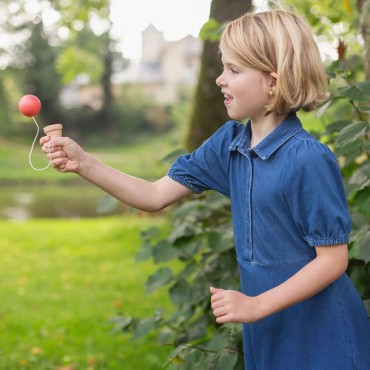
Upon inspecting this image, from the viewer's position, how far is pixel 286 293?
146 cm

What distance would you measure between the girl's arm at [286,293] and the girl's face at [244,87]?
1.22ft

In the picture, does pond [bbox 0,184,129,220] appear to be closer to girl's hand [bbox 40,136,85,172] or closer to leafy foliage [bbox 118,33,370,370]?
leafy foliage [bbox 118,33,370,370]

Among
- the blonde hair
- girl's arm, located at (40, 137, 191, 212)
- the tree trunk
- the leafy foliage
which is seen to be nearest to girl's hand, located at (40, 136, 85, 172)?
girl's arm, located at (40, 137, 191, 212)

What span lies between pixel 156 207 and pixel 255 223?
1.04 ft

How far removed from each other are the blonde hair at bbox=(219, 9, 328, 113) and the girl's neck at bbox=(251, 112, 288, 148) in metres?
0.05

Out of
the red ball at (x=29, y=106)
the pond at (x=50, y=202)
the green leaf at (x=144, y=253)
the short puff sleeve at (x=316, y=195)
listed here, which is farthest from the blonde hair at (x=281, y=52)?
the pond at (x=50, y=202)

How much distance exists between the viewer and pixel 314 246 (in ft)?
4.86

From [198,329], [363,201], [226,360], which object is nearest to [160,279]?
[198,329]

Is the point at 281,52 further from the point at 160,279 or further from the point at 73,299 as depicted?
the point at 73,299

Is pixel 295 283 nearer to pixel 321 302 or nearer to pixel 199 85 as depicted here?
pixel 321 302

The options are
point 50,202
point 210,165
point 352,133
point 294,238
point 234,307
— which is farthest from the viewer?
point 50,202

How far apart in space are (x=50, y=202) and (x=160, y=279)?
44.8ft

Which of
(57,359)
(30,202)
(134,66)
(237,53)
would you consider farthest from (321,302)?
(134,66)

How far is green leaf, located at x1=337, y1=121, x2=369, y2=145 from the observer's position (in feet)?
6.78
